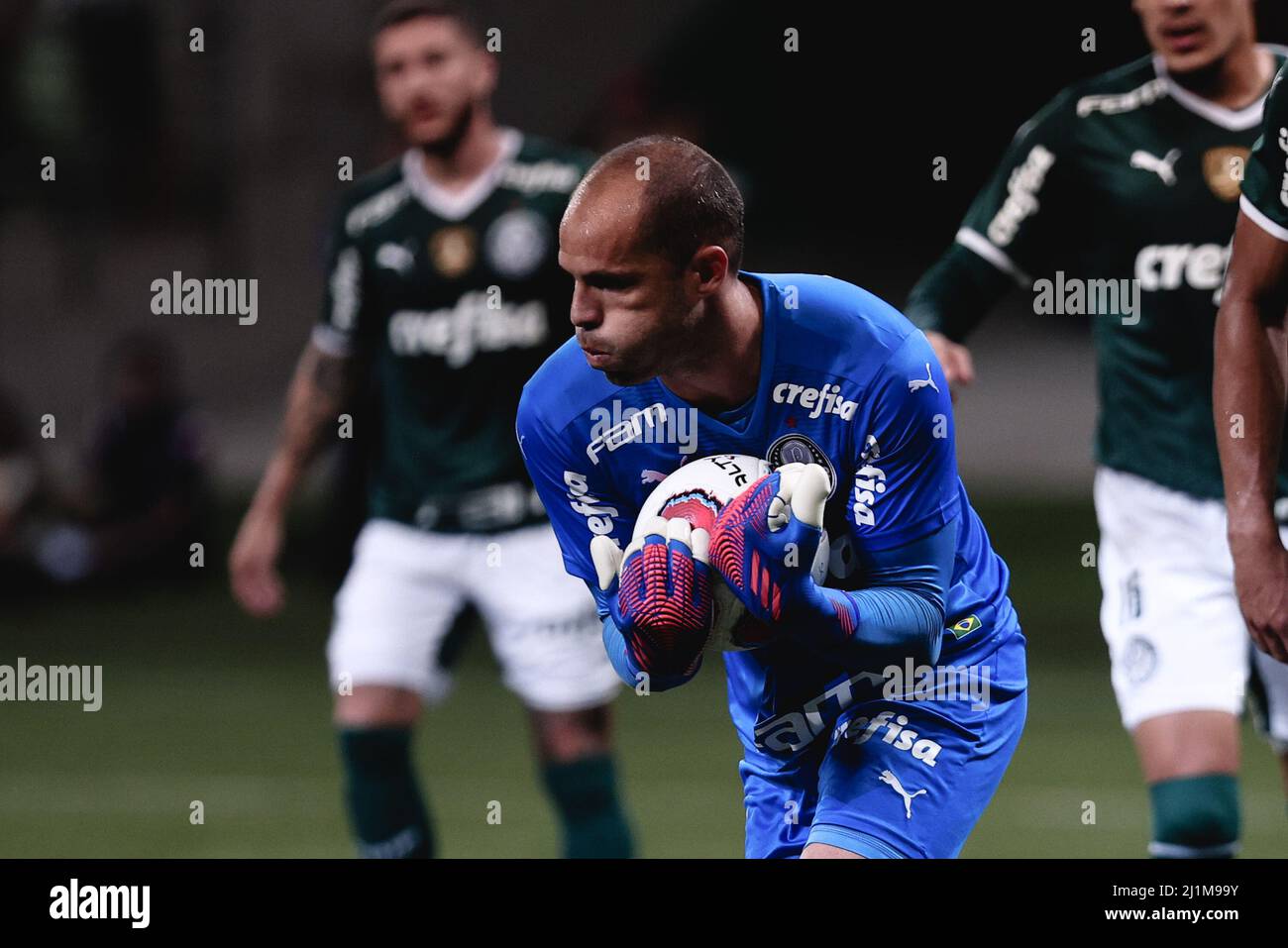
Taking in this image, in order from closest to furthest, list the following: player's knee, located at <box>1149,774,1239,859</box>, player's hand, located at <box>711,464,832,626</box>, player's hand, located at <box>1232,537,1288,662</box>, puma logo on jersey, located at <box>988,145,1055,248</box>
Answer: player's hand, located at <box>711,464,832,626</box>
player's hand, located at <box>1232,537,1288,662</box>
player's knee, located at <box>1149,774,1239,859</box>
puma logo on jersey, located at <box>988,145,1055,248</box>

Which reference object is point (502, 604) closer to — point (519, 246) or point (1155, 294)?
point (519, 246)

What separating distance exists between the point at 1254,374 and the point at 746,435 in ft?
3.17

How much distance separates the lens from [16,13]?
1661cm

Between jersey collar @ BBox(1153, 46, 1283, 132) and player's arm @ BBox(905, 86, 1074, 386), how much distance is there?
0.25 m

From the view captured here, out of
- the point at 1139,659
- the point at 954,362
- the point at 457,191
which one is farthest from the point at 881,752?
the point at 457,191

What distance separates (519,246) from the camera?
253 inches


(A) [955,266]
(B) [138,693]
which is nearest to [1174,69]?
(A) [955,266]

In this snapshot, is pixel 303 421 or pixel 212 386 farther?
pixel 212 386

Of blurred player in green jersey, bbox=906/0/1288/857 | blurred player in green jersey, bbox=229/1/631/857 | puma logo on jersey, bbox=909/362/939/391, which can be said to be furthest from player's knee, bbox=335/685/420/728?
puma logo on jersey, bbox=909/362/939/391

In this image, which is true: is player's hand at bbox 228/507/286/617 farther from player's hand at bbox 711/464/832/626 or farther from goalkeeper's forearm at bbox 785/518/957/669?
player's hand at bbox 711/464/832/626

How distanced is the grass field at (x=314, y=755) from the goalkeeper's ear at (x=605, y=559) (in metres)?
3.33

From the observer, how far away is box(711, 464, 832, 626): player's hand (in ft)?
11.2

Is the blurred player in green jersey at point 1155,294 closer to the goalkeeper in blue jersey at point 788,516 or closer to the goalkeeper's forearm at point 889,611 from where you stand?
the goalkeeper in blue jersey at point 788,516
